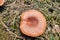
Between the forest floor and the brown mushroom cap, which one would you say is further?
the forest floor

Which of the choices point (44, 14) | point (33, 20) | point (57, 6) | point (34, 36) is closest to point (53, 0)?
point (57, 6)

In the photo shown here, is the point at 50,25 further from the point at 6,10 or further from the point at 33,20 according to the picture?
the point at 6,10

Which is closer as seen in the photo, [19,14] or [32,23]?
[32,23]

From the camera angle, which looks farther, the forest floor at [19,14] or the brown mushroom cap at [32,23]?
the forest floor at [19,14]
